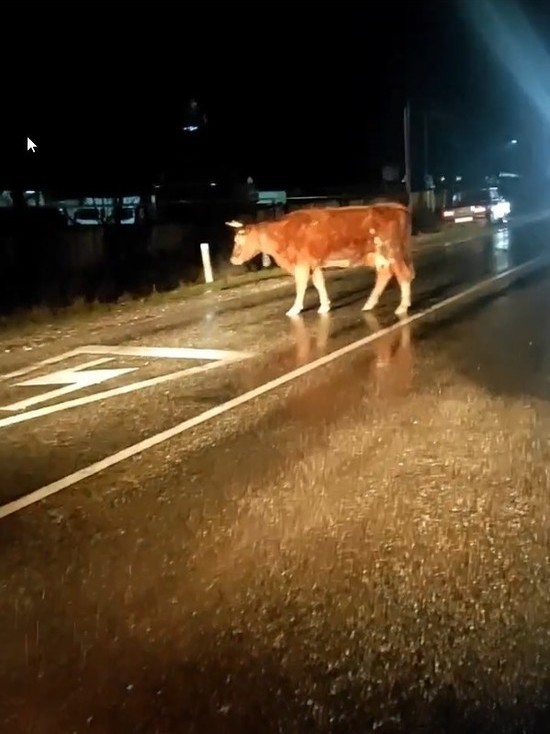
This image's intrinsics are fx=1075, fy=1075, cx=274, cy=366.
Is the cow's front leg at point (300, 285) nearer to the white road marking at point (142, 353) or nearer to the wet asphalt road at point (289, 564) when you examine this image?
the white road marking at point (142, 353)

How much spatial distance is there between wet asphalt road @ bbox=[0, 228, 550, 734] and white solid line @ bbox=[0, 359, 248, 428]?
0.23 meters

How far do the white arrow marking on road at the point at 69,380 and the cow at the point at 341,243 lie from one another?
440 centimetres

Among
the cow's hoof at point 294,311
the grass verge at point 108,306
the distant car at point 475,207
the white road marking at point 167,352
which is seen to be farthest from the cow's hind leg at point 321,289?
the distant car at point 475,207

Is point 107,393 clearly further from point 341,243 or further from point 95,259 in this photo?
point 95,259

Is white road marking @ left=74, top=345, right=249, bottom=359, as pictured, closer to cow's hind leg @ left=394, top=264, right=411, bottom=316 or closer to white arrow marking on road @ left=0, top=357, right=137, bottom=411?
white arrow marking on road @ left=0, top=357, right=137, bottom=411

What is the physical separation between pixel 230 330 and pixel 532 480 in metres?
8.20

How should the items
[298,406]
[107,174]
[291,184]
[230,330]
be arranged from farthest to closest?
[291,184], [107,174], [230,330], [298,406]

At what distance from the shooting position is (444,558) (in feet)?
18.3

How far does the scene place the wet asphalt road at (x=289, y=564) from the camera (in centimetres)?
418

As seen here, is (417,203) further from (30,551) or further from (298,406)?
(30,551)

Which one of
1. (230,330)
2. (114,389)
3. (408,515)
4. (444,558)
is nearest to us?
(444,558)

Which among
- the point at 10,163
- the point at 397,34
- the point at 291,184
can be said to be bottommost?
the point at 291,184

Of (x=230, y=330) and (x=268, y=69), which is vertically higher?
(x=268, y=69)

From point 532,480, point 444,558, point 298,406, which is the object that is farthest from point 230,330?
point 444,558
